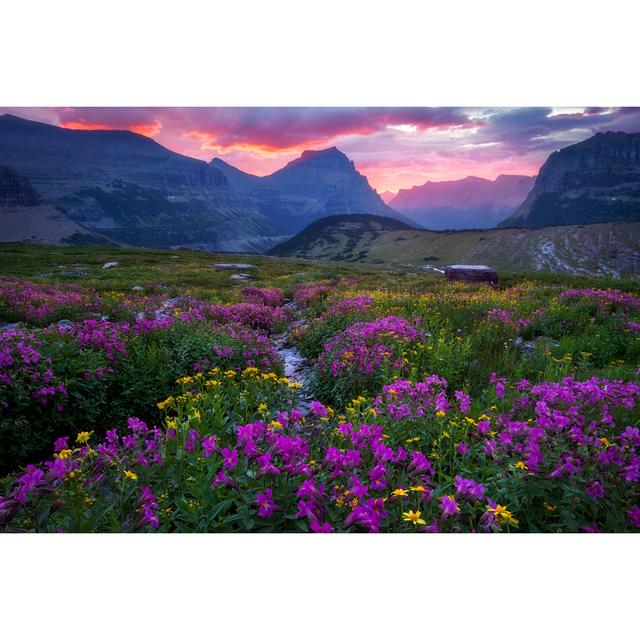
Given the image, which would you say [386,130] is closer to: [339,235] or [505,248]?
[505,248]

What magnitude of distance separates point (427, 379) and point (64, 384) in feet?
12.9

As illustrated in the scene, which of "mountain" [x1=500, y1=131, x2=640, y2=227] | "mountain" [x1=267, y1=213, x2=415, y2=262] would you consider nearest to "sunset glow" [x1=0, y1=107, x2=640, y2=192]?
"mountain" [x1=500, y1=131, x2=640, y2=227]

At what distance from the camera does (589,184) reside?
80375 millimetres

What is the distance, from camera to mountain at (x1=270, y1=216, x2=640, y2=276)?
173 feet

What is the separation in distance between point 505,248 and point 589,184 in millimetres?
22077

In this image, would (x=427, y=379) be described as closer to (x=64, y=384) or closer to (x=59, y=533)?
(x=59, y=533)

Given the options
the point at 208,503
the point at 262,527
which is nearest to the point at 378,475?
the point at 262,527

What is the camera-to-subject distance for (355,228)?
584ft

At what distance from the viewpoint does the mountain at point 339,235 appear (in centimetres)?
15262

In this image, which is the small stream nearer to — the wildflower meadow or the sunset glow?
the wildflower meadow

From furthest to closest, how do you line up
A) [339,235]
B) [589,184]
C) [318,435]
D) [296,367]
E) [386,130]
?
[339,235]
[589,184]
[386,130]
[296,367]
[318,435]

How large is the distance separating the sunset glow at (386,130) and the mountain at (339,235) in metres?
123

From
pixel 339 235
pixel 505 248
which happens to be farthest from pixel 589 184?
pixel 339 235
